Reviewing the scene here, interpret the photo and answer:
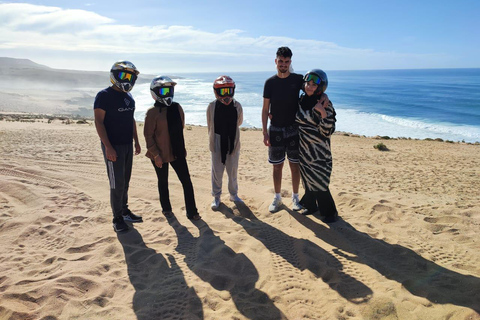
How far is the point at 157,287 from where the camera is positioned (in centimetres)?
299

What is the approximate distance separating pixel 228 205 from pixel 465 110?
3934 cm

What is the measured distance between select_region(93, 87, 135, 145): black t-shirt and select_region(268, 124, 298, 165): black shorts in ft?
6.15

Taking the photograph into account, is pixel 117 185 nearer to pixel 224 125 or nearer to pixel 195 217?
pixel 195 217

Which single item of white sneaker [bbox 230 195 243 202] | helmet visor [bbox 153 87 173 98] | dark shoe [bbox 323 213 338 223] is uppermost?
helmet visor [bbox 153 87 173 98]

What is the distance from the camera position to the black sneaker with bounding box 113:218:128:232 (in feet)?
13.5

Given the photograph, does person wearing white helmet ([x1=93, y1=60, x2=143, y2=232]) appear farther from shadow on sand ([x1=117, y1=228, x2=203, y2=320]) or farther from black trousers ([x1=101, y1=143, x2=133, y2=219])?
shadow on sand ([x1=117, y1=228, x2=203, y2=320])

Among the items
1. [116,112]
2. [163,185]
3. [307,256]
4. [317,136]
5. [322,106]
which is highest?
[322,106]

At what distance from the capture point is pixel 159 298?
9.23ft

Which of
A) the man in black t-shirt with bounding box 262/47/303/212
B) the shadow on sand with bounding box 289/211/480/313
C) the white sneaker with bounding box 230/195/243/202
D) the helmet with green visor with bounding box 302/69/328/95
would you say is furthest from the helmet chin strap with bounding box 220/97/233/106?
the shadow on sand with bounding box 289/211/480/313

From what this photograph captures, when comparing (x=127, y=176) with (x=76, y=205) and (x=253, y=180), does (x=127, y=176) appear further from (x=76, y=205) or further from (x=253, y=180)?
(x=253, y=180)

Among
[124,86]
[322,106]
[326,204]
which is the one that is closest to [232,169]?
[326,204]

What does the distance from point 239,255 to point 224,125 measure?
1.79m

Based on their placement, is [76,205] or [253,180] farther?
[253,180]

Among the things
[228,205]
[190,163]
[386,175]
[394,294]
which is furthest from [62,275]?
[386,175]
